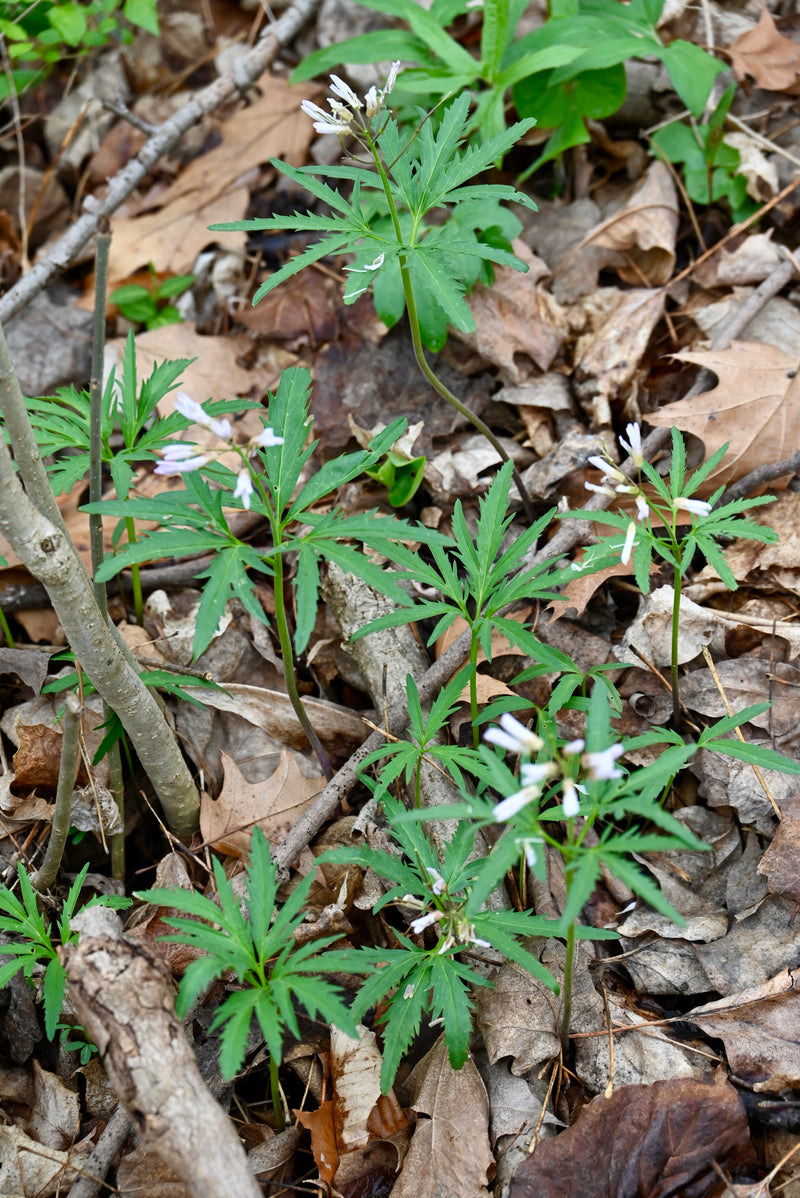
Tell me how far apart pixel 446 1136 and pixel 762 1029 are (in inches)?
31.0

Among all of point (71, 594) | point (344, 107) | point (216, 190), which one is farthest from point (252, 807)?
point (216, 190)

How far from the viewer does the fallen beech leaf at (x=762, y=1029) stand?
2.00 meters

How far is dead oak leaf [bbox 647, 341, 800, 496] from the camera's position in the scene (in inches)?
118

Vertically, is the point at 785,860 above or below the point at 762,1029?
above

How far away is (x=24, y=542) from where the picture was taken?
190 cm

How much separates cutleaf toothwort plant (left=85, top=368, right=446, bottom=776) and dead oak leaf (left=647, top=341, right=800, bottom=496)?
139 centimetres

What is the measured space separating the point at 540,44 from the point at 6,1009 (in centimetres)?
378

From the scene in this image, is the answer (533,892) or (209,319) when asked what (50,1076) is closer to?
(533,892)

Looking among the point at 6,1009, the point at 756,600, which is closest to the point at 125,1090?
the point at 6,1009

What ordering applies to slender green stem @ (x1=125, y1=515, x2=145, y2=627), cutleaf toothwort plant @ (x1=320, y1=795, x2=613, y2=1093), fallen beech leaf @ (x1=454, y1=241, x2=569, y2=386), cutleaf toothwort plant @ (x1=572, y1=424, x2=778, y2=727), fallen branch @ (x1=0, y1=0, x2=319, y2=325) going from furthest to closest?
fallen branch @ (x1=0, y1=0, x2=319, y2=325) → fallen beech leaf @ (x1=454, y1=241, x2=569, y2=386) → slender green stem @ (x1=125, y1=515, x2=145, y2=627) → cutleaf toothwort plant @ (x1=572, y1=424, x2=778, y2=727) → cutleaf toothwort plant @ (x1=320, y1=795, x2=613, y2=1093)

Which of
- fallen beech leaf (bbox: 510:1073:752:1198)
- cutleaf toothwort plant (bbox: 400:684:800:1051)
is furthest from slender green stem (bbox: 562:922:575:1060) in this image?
fallen beech leaf (bbox: 510:1073:752:1198)

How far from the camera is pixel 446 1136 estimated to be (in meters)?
2.01

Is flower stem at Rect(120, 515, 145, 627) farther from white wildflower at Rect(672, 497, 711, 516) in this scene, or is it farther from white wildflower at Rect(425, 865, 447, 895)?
white wildflower at Rect(672, 497, 711, 516)

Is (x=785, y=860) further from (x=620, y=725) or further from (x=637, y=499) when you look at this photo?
(x=637, y=499)
